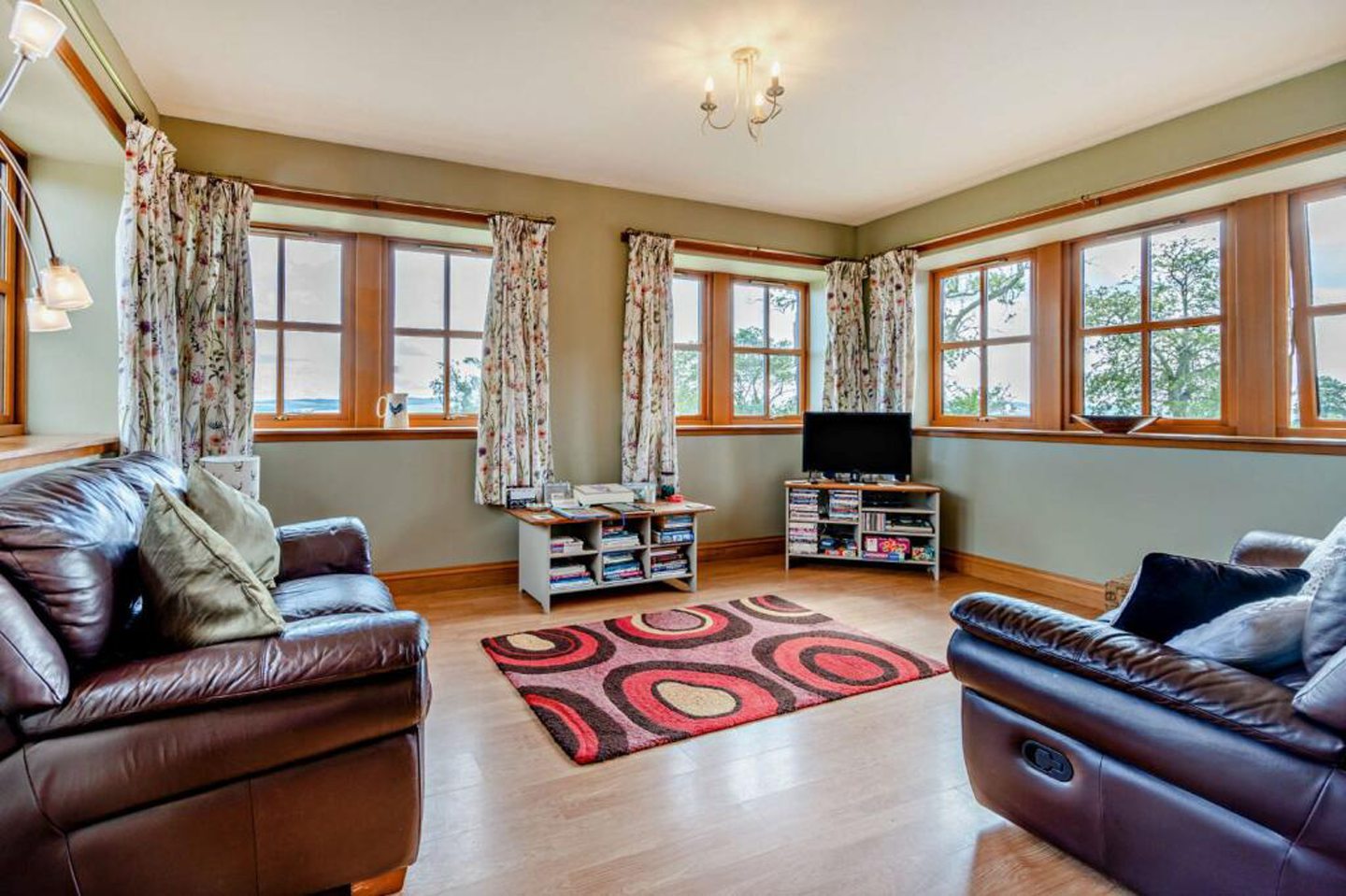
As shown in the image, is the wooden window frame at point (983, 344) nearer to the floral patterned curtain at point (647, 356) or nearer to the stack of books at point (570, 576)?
the floral patterned curtain at point (647, 356)

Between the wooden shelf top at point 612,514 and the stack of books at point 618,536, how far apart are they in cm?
7

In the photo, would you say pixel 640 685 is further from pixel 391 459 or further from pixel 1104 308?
pixel 1104 308

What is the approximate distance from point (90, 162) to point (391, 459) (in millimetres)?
1923

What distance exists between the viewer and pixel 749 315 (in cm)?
532

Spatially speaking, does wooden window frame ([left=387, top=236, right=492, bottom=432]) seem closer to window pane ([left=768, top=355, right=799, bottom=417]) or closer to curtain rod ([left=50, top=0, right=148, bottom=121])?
curtain rod ([left=50, top=0, right=148, bottom=121])

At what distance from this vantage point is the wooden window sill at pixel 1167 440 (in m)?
3.01

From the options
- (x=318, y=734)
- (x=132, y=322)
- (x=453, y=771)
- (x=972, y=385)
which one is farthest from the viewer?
(x=972, y=385)

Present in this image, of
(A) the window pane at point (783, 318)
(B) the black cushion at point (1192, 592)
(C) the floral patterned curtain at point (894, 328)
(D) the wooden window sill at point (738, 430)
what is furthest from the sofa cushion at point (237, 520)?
(C) the floral patterned curtain at point (894, 328)

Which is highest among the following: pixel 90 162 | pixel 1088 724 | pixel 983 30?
pixel 983 30

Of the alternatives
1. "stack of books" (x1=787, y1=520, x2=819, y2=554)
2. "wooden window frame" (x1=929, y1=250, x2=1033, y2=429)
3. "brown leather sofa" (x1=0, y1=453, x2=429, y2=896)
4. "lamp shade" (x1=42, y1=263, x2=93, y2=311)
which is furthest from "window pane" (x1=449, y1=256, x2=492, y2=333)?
"wooden window frame" (x1=929, y1=250, x2=1033, y2=429)

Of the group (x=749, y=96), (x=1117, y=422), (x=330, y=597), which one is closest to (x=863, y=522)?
(x=1117, y=422)

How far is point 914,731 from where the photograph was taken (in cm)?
238

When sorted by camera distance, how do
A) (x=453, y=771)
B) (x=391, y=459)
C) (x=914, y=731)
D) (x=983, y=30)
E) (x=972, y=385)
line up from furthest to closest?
(x=972, y=385) → (x=391, y=459) → (x=983, y=30) → (x=914, y=731) → (x=453, y=771)

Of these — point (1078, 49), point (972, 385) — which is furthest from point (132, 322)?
point (972, 385)
